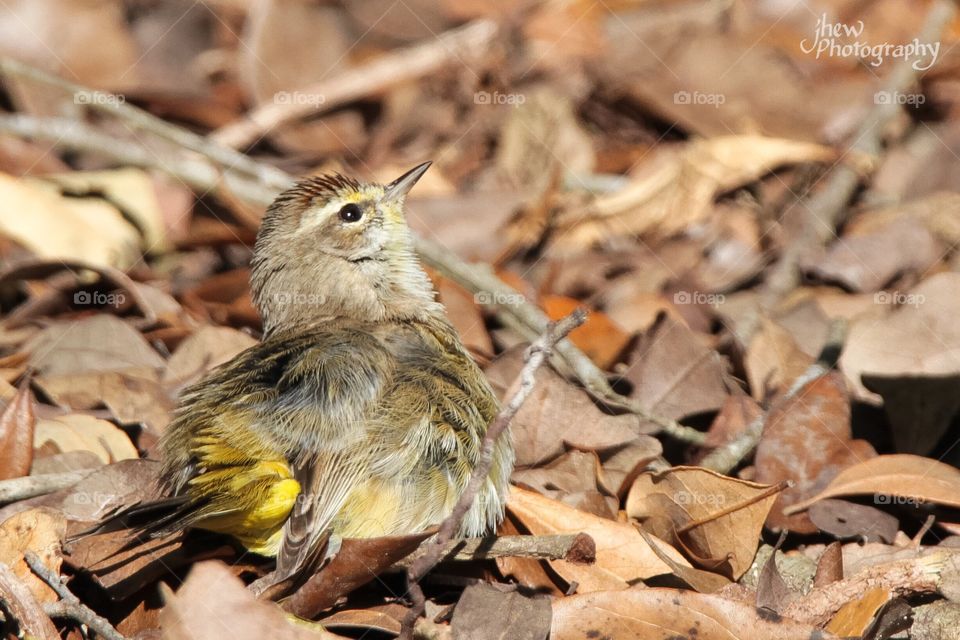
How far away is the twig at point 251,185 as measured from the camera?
514cm

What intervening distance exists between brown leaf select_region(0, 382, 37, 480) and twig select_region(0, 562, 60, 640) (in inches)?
37.1

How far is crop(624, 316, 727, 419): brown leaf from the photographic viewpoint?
204 inches

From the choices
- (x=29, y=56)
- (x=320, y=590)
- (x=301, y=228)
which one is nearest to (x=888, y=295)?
(x=301, y=228)

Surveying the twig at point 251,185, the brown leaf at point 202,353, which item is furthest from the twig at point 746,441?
the brown leaf at point 202,353

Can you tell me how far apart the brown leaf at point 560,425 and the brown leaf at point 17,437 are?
2.00 metres

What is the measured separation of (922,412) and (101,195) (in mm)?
5203

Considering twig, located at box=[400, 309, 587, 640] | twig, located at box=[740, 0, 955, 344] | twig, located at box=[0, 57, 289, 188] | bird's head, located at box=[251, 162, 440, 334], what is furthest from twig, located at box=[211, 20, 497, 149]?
twig, located at box=[400, 309, 587, 640]

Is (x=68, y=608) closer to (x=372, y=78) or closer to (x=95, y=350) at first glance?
(x=95, y=350)

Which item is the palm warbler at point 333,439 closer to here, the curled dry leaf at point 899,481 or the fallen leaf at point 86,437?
the fallen leaf at point 86,437

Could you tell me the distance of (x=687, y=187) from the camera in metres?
7.59

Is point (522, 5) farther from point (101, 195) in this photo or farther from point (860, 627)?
point (860, 627)

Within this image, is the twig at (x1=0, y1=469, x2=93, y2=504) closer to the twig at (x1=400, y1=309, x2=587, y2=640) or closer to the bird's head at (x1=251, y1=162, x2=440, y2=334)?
the bird's head at (x1=251, y1=162, x2=440, y2=334)

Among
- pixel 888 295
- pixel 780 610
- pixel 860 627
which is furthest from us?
pixel 888 295

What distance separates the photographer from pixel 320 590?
3.91 metres
